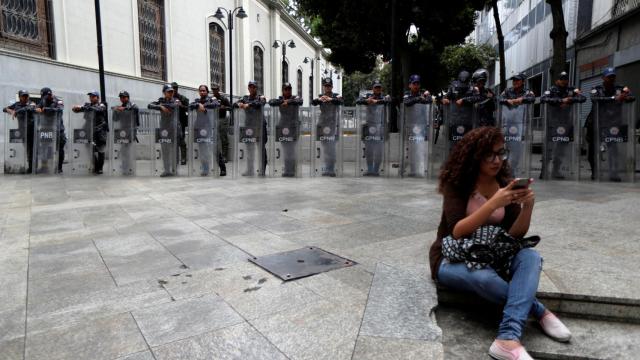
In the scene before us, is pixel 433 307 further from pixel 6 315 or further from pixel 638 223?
pixel 638 223

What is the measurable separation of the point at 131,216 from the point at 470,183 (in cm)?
496

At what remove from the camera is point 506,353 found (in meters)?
2.62

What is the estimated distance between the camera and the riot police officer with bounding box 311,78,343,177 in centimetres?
1060

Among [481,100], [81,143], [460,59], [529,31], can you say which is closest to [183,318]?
[481,100]

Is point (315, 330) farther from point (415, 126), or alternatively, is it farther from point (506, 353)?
point (415, 126)

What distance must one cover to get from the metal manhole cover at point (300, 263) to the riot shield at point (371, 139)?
249 inches

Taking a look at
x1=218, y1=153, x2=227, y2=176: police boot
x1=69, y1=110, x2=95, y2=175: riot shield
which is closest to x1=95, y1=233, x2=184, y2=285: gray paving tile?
x1=218, y1=153, x2=227, y2=176: police boot

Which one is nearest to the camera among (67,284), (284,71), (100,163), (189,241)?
(67,284)

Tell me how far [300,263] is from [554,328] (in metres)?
2.12

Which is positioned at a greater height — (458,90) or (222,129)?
(458,90)

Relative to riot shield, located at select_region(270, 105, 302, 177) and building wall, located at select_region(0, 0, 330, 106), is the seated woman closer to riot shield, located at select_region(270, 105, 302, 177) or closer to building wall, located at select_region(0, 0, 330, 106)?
riot shield, located at select_region(270, 105, 302, 177)

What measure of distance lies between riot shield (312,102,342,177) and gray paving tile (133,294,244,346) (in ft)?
24.8

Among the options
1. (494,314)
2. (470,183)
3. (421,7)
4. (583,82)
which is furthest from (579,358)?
(583,82)

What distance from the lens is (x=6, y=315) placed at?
3.30m
